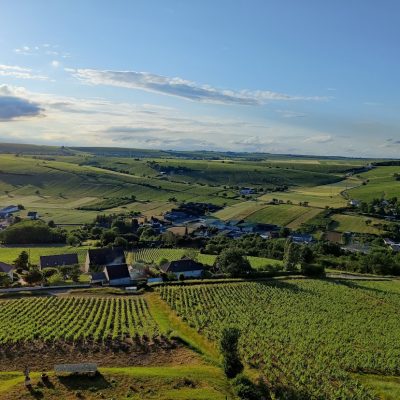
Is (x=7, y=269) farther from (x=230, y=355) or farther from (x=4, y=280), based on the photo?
(x=230, y=355)

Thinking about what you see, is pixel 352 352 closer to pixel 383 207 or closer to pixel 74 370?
pixel 74 370

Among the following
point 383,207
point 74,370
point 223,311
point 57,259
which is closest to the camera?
point 74,370

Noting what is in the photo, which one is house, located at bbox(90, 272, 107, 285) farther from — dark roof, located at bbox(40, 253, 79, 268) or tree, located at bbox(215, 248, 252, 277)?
tree, located at bbox(215, 248, 252, 277)

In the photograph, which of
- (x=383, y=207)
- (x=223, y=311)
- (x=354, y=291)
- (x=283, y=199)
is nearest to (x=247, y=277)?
(x=354, y=291)

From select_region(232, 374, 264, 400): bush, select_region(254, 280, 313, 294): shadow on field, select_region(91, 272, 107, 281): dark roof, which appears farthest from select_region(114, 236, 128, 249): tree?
select_region(232, 374, 264, 400): bush

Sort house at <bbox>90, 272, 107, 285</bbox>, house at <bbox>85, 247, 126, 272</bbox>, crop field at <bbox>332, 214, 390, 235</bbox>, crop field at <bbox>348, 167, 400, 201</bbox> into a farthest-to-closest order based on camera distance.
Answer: crop field at <bbox>348, 167, 400, 201</bbox> → crop field at <bbox>332, 214, 390, 235</bbox> → house at <bbox>85, 247, 126, 272</bbox> → house at <bbox>90, 272, 107, 285</bbox>

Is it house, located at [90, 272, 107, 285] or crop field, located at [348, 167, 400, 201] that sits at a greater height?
crop field, located at [348, 167, 400, 201]
